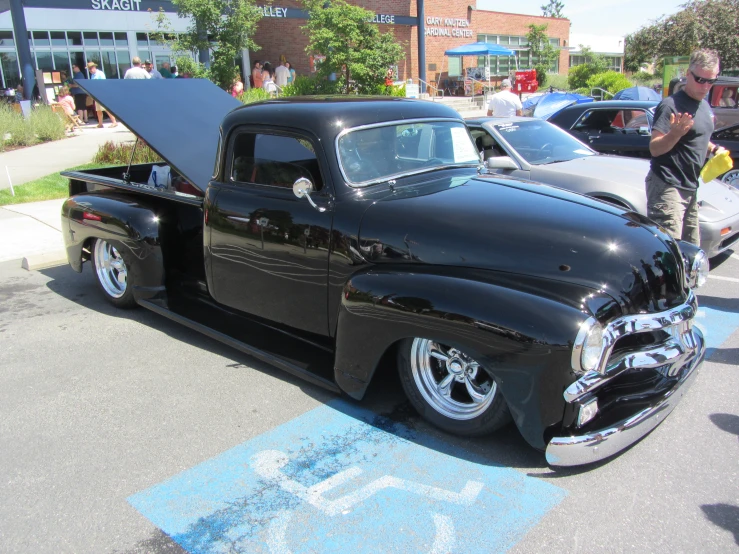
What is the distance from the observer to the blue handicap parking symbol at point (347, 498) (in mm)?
2684

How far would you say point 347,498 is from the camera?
296cm

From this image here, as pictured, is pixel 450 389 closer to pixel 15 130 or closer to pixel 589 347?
pixel 589 347

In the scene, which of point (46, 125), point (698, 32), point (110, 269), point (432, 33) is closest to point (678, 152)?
point (110, 269)

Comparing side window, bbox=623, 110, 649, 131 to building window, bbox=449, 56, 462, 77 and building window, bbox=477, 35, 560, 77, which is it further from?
building window, bbox=477, 35, 560, 77

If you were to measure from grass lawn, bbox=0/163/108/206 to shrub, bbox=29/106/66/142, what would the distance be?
4.39 meters

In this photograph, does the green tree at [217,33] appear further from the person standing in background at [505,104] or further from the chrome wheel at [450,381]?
the chrome wheel at [450,381]

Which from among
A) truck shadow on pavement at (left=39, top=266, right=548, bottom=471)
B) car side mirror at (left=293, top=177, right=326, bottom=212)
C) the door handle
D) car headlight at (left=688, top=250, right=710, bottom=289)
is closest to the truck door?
the door handle

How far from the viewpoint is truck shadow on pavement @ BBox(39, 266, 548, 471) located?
10.7 ft

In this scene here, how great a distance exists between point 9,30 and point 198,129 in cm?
2382

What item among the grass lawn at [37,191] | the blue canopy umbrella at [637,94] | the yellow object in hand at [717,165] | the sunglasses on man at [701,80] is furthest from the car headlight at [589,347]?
the blue canopy umbrella at [637,94]

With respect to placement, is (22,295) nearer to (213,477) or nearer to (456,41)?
(213,477)

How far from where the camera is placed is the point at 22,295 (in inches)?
245

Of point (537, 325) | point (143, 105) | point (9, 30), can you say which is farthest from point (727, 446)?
point (9, 30)

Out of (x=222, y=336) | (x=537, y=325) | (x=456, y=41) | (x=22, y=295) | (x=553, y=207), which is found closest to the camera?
(x=537, y=325)
